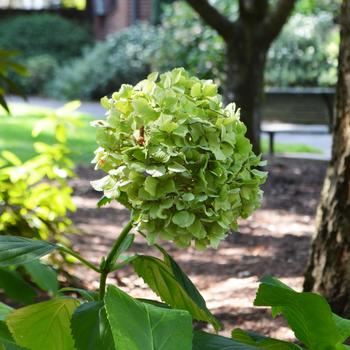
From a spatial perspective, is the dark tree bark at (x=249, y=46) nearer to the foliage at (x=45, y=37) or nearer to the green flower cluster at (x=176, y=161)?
the green flower cluster at (x=176, y=161)

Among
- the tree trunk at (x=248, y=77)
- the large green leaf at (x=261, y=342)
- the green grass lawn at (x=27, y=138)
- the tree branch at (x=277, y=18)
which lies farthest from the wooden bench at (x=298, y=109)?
the large green leaf at (x=261, y=342)

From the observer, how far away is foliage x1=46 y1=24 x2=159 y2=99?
69.8 ft

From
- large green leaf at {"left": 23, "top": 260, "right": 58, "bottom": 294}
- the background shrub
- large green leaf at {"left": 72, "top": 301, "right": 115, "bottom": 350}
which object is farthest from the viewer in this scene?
the background shrub

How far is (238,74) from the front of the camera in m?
8.70

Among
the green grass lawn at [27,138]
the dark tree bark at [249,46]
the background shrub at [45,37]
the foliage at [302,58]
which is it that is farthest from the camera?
the background shrub at [45,37]

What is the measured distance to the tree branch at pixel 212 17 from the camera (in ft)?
26.8

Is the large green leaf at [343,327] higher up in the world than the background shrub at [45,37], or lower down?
higher up

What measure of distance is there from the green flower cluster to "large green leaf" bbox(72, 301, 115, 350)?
197mm

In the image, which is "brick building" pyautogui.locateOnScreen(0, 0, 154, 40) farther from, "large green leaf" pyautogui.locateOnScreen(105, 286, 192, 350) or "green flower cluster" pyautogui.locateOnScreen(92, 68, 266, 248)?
"large green leaf" pyautogui.locateOnScreen(105, 286, 192, 350)

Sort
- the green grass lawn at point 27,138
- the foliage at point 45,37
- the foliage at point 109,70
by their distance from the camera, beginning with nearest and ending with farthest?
the green grass lawn at point 27,138, the foliage at point 109,70, the foliage at point 45,37

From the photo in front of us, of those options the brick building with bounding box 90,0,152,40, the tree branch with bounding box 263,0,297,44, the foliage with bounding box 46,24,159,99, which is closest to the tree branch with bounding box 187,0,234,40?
the tree branch with bounding box 263,0,297,44

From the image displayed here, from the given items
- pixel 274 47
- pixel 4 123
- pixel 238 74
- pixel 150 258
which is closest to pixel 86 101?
pixel 274 47

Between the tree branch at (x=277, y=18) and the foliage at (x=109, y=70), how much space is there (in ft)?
41.0

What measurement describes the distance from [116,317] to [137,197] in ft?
1.12
